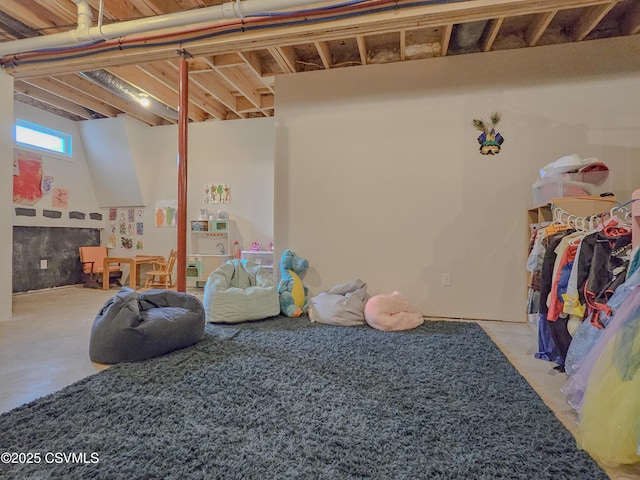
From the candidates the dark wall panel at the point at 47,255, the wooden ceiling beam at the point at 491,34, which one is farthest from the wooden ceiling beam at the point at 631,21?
the dark wall panel at the point at 47,255

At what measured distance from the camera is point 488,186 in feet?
10.9

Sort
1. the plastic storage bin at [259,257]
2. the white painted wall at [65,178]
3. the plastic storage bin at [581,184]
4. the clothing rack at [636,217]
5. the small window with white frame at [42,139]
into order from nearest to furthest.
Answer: the clothing rack at [636,217]
the plastic storage bin at [581,184]
the small window with white frame at [42,139]
the white painted wall at [65,178]
the plastic storage bin at [259,257]

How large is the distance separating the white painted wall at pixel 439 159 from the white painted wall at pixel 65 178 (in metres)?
4.06

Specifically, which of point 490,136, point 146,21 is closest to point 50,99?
point 146,21

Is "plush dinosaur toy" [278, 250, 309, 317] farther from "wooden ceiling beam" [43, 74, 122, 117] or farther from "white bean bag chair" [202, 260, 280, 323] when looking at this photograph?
"wooden ceiling beam" [43, 74, 122, 117]

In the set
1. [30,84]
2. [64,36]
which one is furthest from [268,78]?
[30,84]

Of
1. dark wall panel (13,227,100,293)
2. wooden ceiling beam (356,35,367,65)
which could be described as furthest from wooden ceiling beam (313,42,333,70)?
dark wall panel (13,227,100,293)

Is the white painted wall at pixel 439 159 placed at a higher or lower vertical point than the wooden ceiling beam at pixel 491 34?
lower

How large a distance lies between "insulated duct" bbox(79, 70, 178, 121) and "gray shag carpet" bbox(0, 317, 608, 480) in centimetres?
355

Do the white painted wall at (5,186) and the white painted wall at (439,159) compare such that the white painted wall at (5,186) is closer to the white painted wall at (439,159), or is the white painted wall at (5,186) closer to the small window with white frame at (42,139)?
the small window with white frame at (42,139)

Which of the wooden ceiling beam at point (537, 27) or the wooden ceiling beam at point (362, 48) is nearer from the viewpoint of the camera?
the wooden ceiling beam at point (537, 27)

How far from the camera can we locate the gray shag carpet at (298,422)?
3.86 ft

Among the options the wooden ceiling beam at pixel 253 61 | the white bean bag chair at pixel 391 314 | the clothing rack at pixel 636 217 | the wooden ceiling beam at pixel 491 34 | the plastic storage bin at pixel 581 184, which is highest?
the wooden ceiling beam at pixel 253 61

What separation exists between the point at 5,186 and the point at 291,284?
3005 mm
